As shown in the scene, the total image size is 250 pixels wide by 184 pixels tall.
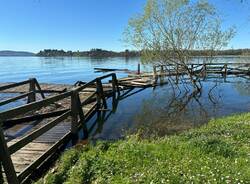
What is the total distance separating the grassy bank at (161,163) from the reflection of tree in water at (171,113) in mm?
4198

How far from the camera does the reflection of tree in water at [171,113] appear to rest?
45.9 feet

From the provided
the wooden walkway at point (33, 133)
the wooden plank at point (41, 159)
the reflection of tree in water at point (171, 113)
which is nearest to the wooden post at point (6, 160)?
the wooden walkway at point (33, 133)

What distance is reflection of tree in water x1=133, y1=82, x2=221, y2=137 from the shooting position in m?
14.0

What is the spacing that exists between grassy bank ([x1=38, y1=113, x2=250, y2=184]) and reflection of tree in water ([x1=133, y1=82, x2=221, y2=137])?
4.20m

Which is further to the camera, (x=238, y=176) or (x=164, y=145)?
(x=164, y=145)

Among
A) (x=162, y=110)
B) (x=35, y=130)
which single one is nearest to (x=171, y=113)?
(x=162, y=110)

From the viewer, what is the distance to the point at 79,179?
6.54 metres

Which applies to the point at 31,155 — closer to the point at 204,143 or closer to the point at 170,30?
the point at 204,143

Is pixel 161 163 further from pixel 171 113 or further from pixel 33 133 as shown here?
pixel 171 113

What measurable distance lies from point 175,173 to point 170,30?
2234 centimetres

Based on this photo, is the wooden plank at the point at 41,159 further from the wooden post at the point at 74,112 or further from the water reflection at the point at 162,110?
the water reflection at the point at 162,110

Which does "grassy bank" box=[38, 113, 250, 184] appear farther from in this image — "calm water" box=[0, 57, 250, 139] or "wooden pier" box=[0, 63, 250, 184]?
"calm water" box=[0, 57, 250, 139]

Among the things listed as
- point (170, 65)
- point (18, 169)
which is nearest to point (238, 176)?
point (18, 169)

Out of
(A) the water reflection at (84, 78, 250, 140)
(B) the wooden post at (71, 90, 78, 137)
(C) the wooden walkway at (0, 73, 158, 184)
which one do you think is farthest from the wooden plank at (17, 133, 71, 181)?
(A) the water reflection at (84, 78, 250, 140)
